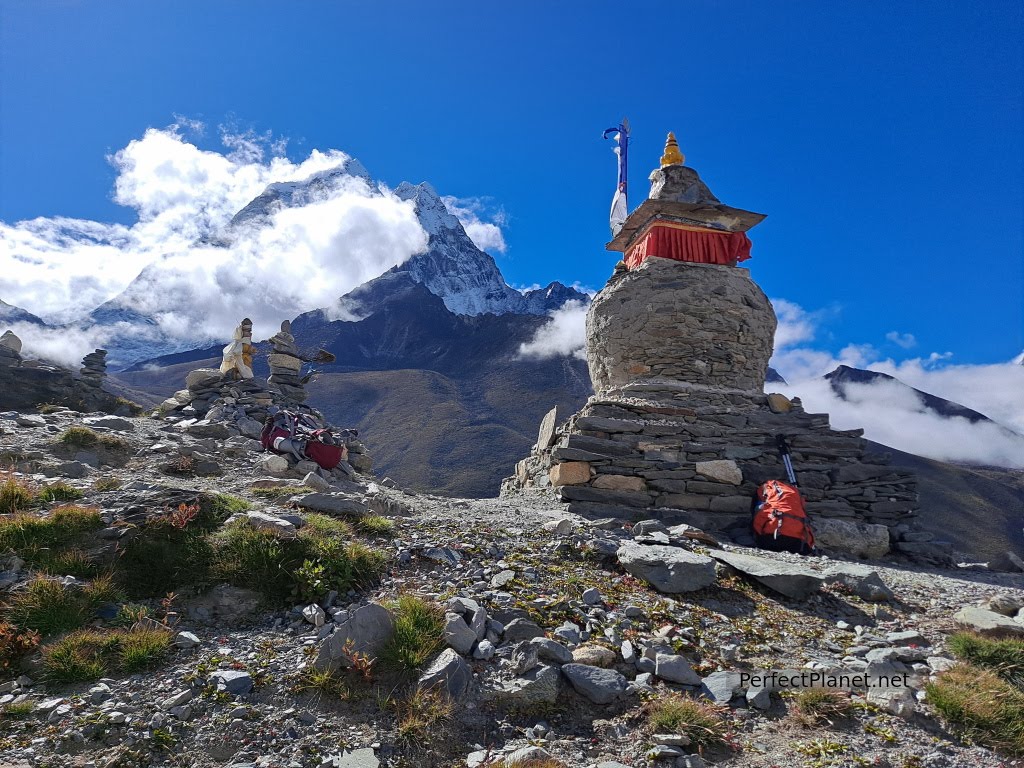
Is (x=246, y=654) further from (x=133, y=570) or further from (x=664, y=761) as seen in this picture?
(x=664, y=761)

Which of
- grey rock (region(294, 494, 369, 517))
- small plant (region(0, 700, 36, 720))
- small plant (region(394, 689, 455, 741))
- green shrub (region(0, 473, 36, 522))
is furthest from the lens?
grey rock (region(294, 494, 369, 517))

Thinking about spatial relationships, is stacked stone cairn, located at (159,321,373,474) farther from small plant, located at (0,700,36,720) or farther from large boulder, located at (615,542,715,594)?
small plant, located at (0,700,36,720)

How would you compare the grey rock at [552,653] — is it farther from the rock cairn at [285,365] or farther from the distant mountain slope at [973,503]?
the distant mountain slope at [973,503]

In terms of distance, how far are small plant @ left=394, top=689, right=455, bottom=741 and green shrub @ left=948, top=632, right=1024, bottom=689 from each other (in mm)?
4418

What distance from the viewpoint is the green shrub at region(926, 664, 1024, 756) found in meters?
3.81

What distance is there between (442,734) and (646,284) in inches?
471

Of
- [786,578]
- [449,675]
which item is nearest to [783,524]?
[786,578]

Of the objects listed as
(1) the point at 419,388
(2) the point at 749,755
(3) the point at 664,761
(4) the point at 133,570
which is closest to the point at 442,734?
(3) the point at 664,761

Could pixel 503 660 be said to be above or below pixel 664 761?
above

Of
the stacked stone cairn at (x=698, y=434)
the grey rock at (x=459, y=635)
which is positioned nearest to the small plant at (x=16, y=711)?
the grey rock at (x=459, y=635)

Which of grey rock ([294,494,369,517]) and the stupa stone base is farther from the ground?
the stupa stone base

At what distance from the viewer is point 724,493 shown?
10.6m

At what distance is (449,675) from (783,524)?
7.43m

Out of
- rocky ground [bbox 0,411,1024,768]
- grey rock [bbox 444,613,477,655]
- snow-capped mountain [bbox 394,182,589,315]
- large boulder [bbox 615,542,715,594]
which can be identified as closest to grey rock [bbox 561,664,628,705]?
rocky ground [bbox 0,411,1024,768]
